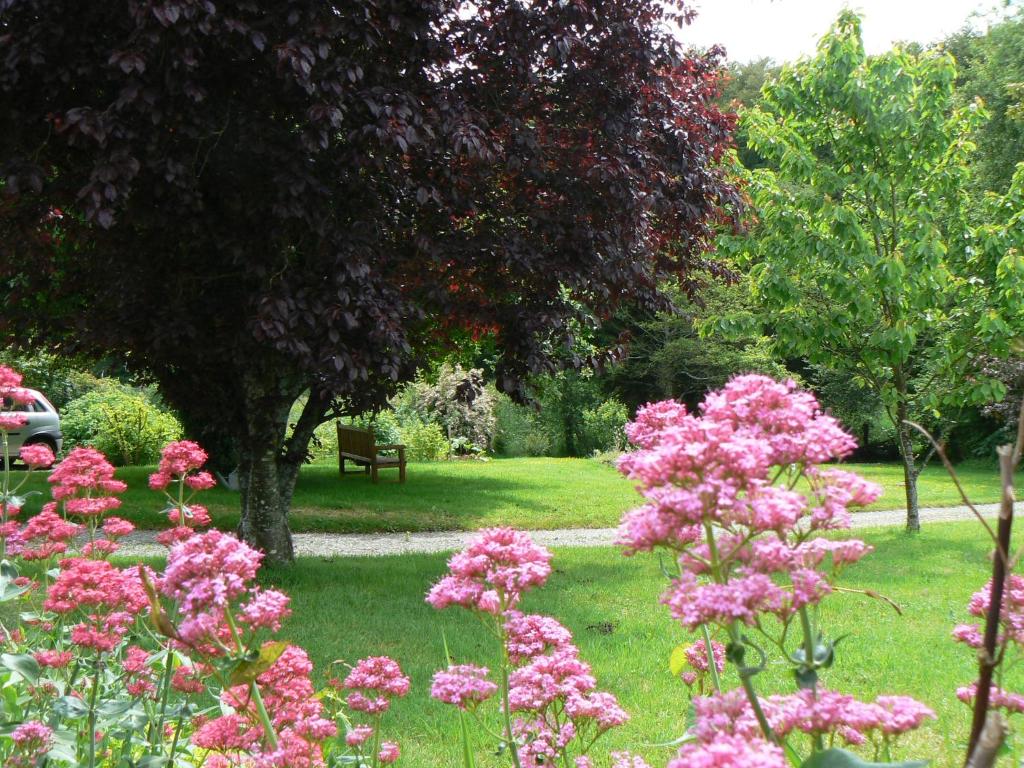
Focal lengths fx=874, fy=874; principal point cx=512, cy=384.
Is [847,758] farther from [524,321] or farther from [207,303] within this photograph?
[207,303]

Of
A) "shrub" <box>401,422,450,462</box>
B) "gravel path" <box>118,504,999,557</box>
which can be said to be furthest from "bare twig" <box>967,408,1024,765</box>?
"shrub" <box>401,422,450,462</box>

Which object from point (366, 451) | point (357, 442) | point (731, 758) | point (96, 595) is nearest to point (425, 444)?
point (357, 442)

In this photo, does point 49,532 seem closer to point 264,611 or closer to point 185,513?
point 185,513

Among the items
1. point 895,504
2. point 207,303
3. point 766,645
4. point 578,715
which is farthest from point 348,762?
point 895,504

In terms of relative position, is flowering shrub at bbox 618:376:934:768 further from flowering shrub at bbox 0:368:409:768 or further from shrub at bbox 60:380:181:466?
shrub at bbox 60:380:181:466

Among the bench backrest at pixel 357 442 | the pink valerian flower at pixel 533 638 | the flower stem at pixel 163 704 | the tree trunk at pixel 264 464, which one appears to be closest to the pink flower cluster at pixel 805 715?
the pink valerian flower at pixel 533 638

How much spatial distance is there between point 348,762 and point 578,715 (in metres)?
0.60

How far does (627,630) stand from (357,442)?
36.3 ft

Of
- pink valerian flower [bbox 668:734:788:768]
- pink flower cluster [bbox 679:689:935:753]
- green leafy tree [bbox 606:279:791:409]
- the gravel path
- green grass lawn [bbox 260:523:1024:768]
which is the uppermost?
green leafy tree [bbox 606:279:791:409]

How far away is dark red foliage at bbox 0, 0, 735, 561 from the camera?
5.47 m

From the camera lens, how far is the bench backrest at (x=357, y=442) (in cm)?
1600

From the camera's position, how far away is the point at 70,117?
16.8ft

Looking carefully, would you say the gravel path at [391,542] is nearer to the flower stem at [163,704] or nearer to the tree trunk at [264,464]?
the tree trunk at [264,464]

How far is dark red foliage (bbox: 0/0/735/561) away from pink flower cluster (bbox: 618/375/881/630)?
4.62 meters
